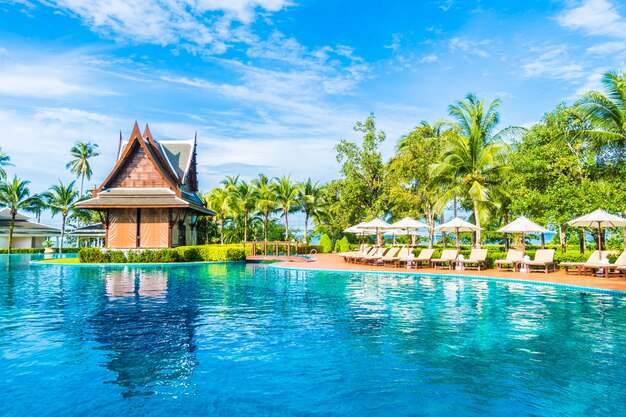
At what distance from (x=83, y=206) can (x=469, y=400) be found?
28.3 meters

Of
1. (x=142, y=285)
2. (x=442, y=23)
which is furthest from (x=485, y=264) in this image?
(x=142, y=285)

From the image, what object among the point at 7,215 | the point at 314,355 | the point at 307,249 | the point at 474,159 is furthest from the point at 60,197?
the point at 314,355

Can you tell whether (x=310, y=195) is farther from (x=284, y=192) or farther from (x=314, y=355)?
(x=314, y=355)

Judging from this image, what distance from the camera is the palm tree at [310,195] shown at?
151ft

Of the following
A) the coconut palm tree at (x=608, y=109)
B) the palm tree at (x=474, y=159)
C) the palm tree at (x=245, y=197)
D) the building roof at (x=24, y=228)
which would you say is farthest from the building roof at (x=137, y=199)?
the building roof at (x=24, y=228)

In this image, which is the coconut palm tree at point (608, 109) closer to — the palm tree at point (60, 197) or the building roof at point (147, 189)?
the building roof at point (147, 189)

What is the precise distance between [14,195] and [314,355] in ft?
156

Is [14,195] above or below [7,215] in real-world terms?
above

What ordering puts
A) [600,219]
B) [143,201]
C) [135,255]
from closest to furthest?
[600,219]
[135,255]
[143,201]

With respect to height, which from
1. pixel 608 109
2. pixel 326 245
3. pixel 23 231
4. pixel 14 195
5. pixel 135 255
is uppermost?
pixel 608 109

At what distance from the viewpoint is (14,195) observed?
43.6m

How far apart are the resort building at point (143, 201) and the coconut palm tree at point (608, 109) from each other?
22275mm

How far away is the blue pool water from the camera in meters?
5.07

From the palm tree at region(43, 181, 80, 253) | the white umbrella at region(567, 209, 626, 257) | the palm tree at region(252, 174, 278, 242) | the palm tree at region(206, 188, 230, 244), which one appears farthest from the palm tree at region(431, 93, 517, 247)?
the palm tree at region(43, 181, 80, 253)
